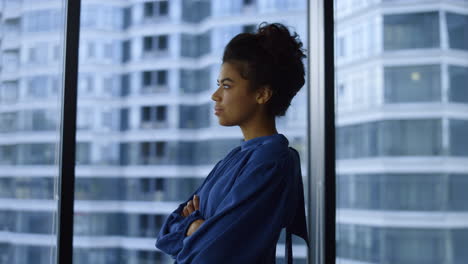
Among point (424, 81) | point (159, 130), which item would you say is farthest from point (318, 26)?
point (159, 130)

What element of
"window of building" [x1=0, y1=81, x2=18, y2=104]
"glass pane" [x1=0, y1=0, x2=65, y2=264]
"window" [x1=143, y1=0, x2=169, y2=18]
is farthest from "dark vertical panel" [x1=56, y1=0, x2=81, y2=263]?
"window" [x1=143, y1=0, x2=169, y2=18]

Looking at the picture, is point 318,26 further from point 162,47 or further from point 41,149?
point 162,47

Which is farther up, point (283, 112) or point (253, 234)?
point (283, 112)

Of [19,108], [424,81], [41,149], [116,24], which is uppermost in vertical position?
[116,24]

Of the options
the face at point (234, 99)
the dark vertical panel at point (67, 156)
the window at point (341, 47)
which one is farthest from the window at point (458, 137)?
the dark vertical panel at point (67, 156)

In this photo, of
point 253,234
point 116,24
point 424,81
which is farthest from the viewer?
point 116,24

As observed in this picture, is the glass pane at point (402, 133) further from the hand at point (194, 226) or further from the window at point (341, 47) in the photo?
the hand at point (194, 226)

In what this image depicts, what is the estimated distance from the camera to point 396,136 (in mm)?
2004

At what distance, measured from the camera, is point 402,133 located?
6.57ft

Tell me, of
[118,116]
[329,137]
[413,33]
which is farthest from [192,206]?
[118,116]

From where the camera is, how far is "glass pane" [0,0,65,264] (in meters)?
1.44

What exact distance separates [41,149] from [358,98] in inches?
50.5

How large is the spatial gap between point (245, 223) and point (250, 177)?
0.31 ft

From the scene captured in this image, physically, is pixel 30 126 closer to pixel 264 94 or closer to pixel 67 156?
pixel 67 156
